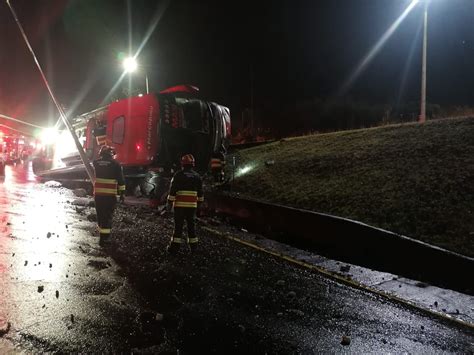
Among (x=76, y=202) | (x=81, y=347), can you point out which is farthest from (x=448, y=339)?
(x=76, y=202)

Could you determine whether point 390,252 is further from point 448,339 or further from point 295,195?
point 295,195

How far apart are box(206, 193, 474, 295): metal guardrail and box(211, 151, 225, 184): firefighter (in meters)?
2.42

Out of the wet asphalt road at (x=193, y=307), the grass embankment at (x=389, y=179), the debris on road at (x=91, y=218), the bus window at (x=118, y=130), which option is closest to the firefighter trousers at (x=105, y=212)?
the wet asphalt road at (x=193, y=307)

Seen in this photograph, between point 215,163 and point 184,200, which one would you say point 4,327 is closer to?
point 184,200

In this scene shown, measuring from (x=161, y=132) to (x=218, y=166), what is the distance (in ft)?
7.14

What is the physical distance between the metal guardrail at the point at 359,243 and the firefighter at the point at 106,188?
3.39 m

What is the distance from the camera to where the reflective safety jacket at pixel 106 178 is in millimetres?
7546

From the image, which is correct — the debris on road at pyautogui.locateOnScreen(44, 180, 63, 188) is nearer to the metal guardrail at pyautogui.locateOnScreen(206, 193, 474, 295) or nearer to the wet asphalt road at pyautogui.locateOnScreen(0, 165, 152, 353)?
the wet asphalt road at pyautogui.locateOnScreen(0, 165, 152, 353)

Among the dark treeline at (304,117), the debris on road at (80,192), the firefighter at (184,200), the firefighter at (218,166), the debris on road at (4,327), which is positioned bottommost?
the debris on road at (4,327)

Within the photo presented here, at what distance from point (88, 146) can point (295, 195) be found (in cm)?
866

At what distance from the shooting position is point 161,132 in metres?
11.2

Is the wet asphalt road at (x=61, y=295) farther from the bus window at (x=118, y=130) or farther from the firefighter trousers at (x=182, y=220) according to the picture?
the bus window at (x=118, y=130)

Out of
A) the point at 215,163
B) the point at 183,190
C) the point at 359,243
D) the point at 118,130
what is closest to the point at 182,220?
the point at 183,190

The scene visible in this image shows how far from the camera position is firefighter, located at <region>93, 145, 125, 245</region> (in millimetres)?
7383
